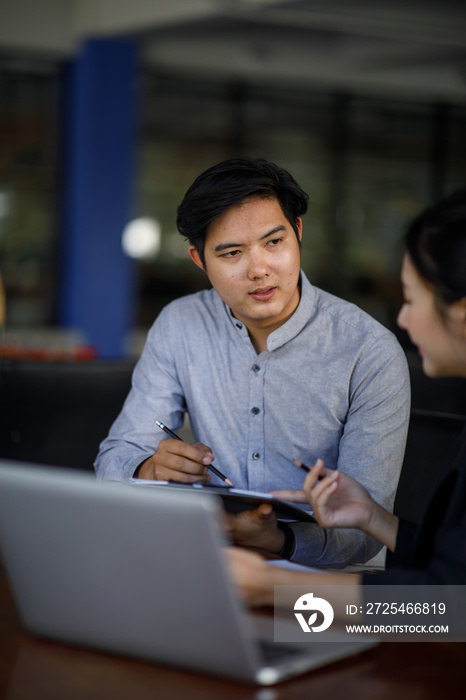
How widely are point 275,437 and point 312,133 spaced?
688 cm

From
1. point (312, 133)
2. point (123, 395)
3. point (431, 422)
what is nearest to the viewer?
point (431, 422)

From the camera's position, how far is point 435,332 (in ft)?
4.11

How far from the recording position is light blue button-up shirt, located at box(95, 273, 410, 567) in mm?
1785

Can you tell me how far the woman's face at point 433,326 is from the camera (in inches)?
48.2

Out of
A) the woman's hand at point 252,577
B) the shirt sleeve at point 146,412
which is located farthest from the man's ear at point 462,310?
the shirt sleeve at point 146,412

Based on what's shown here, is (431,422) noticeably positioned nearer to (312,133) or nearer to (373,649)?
(373,649)

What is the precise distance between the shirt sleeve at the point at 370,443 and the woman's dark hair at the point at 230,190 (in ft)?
1.24

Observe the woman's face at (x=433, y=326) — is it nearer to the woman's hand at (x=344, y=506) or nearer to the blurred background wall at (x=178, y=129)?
the woman's hand at (x=344, y=506)

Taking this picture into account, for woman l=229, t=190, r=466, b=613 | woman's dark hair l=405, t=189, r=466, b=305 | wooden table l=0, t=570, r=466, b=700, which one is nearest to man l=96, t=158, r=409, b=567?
woman l=229, t=190, r=466, b=613

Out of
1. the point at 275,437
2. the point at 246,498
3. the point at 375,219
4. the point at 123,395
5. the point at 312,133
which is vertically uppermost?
the point at 312,133

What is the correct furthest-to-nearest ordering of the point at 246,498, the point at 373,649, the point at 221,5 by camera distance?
the point at 221,5 < the point at 246,498 < the point at 373,649

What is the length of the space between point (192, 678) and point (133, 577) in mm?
120

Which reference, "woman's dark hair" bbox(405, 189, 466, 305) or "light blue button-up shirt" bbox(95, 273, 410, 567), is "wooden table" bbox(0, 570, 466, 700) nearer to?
"woman's dark hair" bbox(405, 189, 466, 305)

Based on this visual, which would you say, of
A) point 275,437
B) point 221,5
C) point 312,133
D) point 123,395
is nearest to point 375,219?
point 312,133
